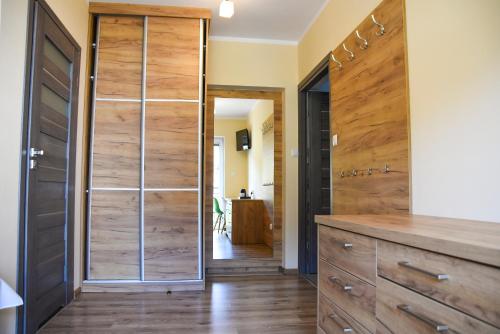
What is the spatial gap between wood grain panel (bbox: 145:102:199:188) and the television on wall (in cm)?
403

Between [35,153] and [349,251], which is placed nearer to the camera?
[349,251]

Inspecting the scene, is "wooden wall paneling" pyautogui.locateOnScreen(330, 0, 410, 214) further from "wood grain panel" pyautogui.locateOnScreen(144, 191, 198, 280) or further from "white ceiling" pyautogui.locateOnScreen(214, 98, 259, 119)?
"white ceiling" pyautogui.locateOnScreen(214, 98, 259, 119)

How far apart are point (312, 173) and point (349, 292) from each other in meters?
2.62

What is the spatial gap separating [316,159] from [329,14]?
1.53 meters

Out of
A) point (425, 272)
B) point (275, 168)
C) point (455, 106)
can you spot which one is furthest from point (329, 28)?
point (425, 272)

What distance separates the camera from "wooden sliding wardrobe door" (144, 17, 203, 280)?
3.29 meters

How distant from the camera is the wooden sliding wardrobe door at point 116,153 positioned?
3.23m

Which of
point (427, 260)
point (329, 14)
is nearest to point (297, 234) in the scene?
point (329, 14)

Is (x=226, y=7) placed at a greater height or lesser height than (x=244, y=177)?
greater

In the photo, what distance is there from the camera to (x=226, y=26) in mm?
3803

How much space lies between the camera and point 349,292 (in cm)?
145

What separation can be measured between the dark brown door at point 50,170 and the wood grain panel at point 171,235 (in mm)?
650

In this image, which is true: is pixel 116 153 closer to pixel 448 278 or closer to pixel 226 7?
pixel 226 7

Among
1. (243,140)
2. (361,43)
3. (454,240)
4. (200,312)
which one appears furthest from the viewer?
(243,140)
